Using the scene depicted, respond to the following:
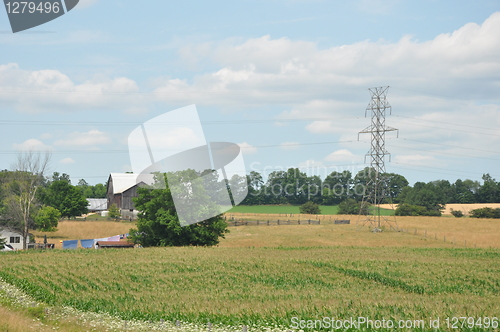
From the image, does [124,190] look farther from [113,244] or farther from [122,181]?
[113,244]

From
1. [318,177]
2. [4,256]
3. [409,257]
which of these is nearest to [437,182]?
[318,177]

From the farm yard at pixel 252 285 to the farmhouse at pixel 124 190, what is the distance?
54253mm

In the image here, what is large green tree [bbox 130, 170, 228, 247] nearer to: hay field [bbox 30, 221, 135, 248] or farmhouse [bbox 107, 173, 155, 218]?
hay field [bbox 30, 221, 135, 248]

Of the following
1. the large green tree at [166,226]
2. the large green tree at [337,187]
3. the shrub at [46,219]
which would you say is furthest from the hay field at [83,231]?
the large green tree at [337,187]

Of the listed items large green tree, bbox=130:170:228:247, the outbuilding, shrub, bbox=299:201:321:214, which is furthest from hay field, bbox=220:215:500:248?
shrub, bbox=299:201:321:214

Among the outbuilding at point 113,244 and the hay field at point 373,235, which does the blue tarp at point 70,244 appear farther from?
the hay field at point 373,235

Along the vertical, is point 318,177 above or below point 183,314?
above

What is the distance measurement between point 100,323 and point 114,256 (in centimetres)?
2785

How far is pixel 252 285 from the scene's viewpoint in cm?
2900

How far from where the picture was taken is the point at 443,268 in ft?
118

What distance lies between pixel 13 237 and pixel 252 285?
47.5 meters

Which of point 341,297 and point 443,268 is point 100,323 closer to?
point 341,297

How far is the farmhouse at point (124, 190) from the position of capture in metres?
103

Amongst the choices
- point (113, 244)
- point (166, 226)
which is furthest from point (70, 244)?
point (166, 226)
